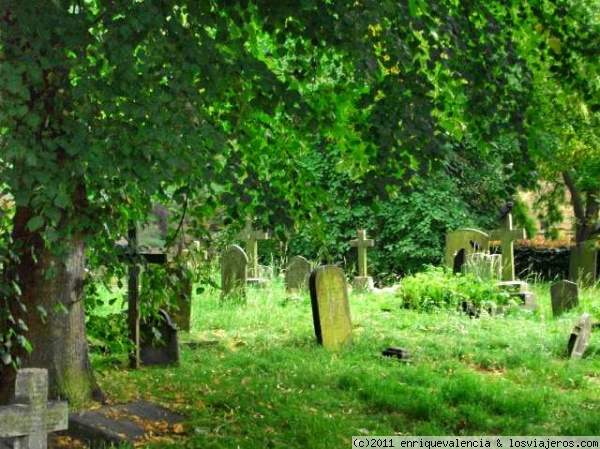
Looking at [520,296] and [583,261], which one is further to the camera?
[583,261]

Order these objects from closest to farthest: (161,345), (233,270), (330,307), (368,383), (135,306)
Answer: (368,383) → (135,306) → (161,345) → (330,307) → (233,270)

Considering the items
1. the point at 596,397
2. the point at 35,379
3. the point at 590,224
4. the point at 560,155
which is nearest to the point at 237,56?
the point at 35,379

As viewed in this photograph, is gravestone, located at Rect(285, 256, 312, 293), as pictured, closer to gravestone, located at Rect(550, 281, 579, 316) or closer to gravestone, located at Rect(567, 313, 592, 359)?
gravestone, located at Rect(550, 281, 579, 316)

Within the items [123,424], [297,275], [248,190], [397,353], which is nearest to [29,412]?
[248,190]

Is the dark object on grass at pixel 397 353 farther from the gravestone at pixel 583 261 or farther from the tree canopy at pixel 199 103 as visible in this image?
the gravestone at pixel 583 261

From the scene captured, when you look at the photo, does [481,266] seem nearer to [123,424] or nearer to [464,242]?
[464,242]

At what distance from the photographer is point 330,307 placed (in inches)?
401

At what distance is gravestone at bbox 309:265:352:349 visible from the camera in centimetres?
1007

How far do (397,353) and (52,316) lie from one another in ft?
13.2

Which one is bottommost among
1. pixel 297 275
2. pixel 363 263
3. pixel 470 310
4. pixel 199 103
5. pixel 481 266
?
pixel 470 310

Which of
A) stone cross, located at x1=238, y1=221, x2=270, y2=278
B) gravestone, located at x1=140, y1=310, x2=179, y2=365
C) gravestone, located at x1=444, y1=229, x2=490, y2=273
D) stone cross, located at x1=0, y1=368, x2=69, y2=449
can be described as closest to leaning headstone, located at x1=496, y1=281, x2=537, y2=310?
gravestone, located at x1=444, y1=229, x2=490, y2=273

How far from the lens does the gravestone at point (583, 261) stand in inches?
805

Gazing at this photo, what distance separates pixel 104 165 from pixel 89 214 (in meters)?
0.81

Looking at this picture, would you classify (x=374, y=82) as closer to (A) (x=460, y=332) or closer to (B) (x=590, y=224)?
(A) (x=460, y=332)
